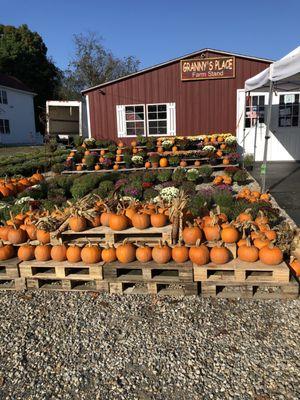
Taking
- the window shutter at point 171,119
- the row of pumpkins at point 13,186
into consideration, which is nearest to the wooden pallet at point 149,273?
the row of pumpkins at point 13,186

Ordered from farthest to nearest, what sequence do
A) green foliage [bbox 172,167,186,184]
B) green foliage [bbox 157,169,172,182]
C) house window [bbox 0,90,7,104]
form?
house window [bbox 0,90,7,104] → green foliage [bbox 157,169,172,182] → green foliage [bbox 172,167,186,184]

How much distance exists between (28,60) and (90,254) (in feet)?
141

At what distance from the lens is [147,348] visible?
281cm

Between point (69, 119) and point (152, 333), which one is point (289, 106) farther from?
point (69, 119)

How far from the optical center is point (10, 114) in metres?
33.7

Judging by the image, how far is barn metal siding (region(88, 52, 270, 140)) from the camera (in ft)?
43.5

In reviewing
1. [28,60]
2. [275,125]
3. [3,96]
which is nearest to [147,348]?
[275,125]

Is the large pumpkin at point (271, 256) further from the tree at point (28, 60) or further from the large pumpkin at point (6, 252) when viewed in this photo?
the tree at point (28, 60)

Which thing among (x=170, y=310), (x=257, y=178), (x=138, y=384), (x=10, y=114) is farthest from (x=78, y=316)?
(x=10, y=114)

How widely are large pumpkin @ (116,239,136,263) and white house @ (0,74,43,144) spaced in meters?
30.2

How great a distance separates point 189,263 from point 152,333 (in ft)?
2.83

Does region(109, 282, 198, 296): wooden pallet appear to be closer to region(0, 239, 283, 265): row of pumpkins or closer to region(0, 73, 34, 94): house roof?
region(0, 239, 283, 265): row of pumpkins

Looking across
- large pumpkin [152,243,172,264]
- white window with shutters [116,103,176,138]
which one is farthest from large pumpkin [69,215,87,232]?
white window with shutters [116,103,176,138]

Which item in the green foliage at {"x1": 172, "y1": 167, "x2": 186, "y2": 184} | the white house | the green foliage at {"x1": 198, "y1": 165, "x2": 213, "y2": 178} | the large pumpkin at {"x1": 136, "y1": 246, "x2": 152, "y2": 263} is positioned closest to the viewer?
the large pumpkin at {"x1": 136, "y1": 246, "x2": 152, "y2": 263}
